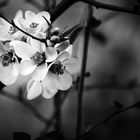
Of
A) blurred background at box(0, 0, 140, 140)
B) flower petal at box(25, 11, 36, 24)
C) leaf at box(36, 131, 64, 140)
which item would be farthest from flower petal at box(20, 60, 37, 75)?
blurred background at box(0, 0, 140, 140)

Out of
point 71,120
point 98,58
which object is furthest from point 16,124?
point 98,58

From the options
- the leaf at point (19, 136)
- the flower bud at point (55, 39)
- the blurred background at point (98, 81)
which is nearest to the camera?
the flower bud at point (55, 39)

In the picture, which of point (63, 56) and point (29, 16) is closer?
point (63, 56)

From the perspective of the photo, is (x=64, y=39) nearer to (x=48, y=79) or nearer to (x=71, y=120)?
(x=48, y=79)

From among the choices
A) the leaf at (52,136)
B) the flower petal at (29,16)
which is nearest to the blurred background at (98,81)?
the leaf at (52,136)

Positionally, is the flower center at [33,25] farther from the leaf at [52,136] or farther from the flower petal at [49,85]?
the leaf at [52,136]

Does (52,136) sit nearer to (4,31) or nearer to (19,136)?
(19,136)

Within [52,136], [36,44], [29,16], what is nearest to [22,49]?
[36,44]
